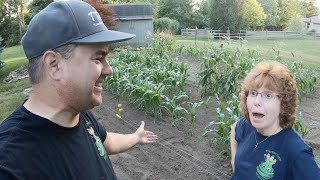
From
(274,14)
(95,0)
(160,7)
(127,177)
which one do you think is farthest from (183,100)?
(274,14)

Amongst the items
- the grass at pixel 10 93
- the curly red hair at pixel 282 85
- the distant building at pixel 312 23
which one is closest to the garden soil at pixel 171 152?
the curly red hair at pixel 282 85

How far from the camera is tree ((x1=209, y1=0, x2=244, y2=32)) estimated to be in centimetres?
3606

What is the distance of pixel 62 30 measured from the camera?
→ 168cm

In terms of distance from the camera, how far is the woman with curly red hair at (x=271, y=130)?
8.13ft

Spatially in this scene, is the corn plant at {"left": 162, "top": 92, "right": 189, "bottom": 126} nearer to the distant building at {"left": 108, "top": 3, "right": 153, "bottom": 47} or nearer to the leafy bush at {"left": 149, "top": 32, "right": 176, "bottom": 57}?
the leafy bush at {"left": 149, "top": 32, "right": 176, "bottom": 57}

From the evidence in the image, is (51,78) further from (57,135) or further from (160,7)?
(160,7)

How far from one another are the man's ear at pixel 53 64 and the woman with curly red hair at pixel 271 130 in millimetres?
1446

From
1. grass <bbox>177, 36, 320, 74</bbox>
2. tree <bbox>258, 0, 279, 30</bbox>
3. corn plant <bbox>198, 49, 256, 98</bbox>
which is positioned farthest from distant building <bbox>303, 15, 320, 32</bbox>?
corn plant <bbox>198, 49, 256, 98</bbox>

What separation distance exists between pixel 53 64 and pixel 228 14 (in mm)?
35856

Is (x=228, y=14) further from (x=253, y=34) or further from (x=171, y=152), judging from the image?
(x=171, y=152)

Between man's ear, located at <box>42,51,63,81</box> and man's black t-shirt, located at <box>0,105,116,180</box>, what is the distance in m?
0.20

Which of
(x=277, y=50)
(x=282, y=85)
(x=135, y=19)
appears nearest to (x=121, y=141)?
(x=282, y=85)

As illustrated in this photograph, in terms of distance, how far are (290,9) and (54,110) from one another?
2638 inches

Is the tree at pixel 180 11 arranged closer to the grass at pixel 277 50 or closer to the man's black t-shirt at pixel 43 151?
the grass at pixel 277 50
